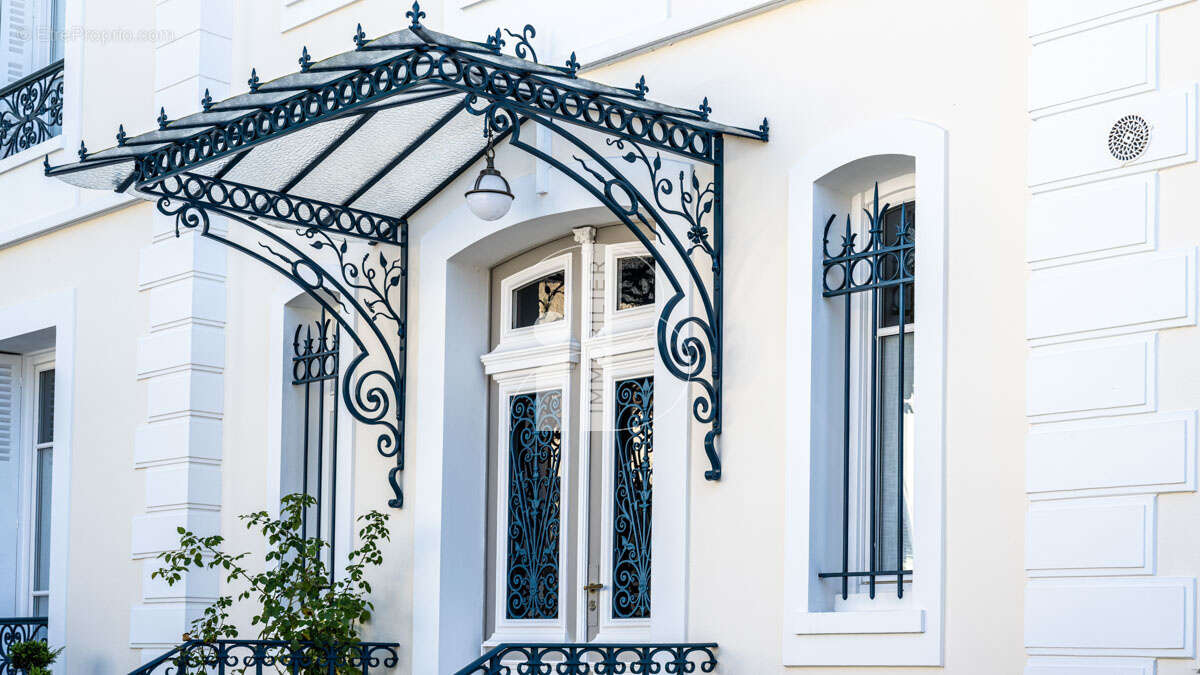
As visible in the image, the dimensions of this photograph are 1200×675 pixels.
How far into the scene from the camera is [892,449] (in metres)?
6.14

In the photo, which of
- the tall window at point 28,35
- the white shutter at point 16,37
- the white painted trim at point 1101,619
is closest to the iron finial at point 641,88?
the white painted trim at point 1101,619

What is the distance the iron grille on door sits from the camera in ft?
27.6

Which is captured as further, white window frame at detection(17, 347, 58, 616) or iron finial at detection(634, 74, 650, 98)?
white window frame at detection(17, 347, 58, 616)

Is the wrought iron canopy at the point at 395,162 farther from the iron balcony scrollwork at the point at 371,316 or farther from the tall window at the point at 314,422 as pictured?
the tall window at the point at 314,422

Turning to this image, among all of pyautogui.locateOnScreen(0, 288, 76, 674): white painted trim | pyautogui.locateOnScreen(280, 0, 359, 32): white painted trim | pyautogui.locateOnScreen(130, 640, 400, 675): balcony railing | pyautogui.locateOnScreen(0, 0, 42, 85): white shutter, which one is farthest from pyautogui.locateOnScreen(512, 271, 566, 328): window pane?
pyautogui.locateOnScreen(0, 0, 42, 85): white shutter

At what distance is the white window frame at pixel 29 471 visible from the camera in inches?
411

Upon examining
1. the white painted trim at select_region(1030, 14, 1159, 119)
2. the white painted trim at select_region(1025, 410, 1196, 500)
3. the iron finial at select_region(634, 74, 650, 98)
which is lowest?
the white painted trim at select_region(1025, 410, 1196, 500)

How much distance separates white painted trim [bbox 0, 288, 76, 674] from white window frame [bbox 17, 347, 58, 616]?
0.54 meters

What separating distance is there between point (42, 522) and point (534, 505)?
4.45 m

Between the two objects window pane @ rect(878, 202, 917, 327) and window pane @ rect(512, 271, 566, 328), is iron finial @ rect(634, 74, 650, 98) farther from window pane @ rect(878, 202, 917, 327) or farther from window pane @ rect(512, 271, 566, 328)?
window pane @ rect(512, 271, 566, 328)

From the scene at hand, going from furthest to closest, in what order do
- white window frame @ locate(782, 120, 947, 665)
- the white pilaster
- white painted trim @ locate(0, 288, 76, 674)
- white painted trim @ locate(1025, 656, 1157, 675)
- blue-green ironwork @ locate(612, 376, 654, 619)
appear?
white painted trim @ locate(0, 288, 76, 674) → the white pilaster → blue-green ironwork @ locate(612, 376, 654, 619) → white window frame @ locate(782, 120, 947, 665) → white painted trim @ locate(1025, 656, 1157, 675)

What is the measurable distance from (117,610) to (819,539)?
463 centimetres

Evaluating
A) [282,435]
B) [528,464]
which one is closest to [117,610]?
[282,435]

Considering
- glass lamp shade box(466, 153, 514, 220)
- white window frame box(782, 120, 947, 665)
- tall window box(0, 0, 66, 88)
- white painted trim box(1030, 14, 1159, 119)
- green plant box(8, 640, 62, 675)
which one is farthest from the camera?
tall window box(0, 0, 66, 88)
